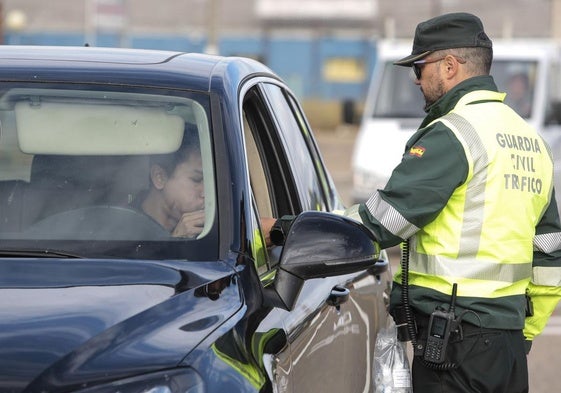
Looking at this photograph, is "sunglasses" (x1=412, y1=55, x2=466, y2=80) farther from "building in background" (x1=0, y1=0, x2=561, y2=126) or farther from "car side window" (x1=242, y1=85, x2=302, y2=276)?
"building in background" (x1=0, y1=0, x2=561, y2=126)

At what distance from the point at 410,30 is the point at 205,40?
32.9 feet

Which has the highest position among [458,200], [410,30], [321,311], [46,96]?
[46,96]

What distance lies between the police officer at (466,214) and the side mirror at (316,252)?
0.47 m

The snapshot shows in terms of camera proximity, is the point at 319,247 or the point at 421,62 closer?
the point at 319,247

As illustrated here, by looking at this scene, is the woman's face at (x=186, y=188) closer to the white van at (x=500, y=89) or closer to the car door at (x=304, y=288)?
the car door at (x=304, y=288)

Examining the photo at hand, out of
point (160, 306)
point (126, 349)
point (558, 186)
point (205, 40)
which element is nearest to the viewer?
point (126, 349)

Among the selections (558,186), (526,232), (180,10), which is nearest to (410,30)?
(180,10)

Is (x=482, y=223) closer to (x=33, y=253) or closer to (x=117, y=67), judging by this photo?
(x=117, y=67)

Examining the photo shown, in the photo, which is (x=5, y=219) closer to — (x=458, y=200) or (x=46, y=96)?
(x=46, y=96)

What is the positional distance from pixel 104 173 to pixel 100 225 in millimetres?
222

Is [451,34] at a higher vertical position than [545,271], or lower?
higher

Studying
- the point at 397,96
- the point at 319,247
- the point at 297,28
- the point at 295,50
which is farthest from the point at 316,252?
the point at 297,28

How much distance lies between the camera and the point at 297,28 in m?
51.5

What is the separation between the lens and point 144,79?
13.4 ft
